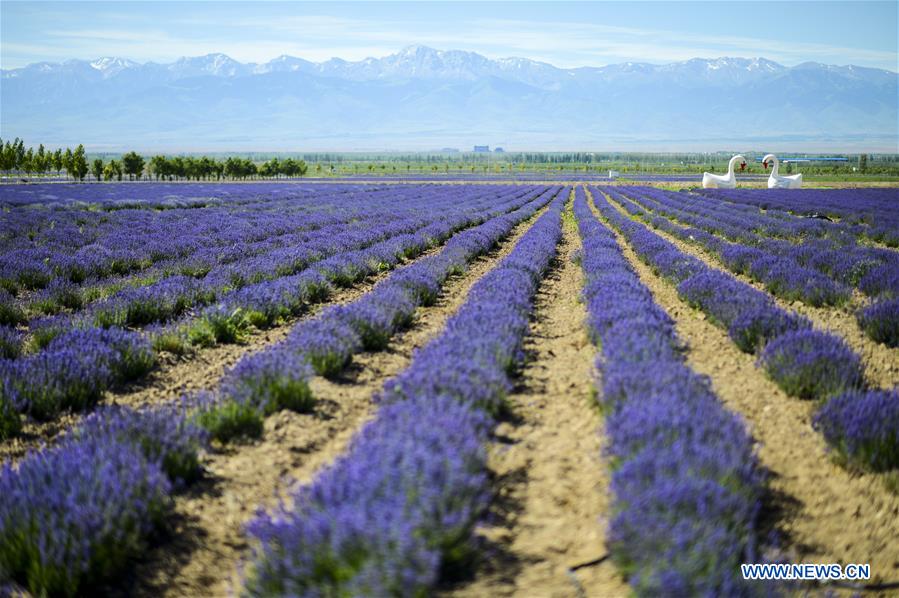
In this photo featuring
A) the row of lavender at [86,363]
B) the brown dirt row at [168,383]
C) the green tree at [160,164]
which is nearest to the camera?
the brown dirt row at [168,383]

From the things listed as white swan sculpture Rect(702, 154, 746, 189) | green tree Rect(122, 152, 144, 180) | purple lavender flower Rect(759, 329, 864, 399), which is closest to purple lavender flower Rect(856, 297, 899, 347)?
purple lavender flower Rect(759, 329, 864, 399)

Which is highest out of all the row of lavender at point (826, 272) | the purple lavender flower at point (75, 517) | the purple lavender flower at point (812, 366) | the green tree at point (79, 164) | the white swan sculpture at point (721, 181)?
the green tree at point (79, 164)

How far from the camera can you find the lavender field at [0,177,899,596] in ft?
9.39

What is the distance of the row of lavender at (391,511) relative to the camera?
2.54 metres

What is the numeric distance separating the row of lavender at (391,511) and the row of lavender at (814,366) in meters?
2.41

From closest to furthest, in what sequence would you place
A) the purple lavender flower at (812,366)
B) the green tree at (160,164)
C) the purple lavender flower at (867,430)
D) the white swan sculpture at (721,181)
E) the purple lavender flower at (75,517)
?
the purple lavender flower at (75,517), the purple lavender flower at (867,430), the purple lavender flower at (812,366), the white swan sculpture at (721,181), the green tree at (160,164)

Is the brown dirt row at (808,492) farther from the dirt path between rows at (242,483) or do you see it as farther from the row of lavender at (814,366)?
the dirt path between rows at (242,483)

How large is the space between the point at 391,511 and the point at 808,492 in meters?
2.73

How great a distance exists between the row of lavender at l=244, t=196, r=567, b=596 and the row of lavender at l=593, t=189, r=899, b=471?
2.41 meters

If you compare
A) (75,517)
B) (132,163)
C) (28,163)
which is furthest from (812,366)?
(28,163)

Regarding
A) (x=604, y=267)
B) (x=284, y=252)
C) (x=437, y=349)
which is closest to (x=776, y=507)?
(x=437, y=349)

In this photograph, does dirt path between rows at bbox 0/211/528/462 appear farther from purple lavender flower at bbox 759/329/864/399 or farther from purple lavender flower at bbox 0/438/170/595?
purple lavender flower at bbox 759/329/864/399

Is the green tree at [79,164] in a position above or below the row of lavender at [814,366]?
above

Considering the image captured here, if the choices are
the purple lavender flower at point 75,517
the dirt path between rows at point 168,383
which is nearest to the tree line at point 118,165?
the dirt path between rows at point 168,383
